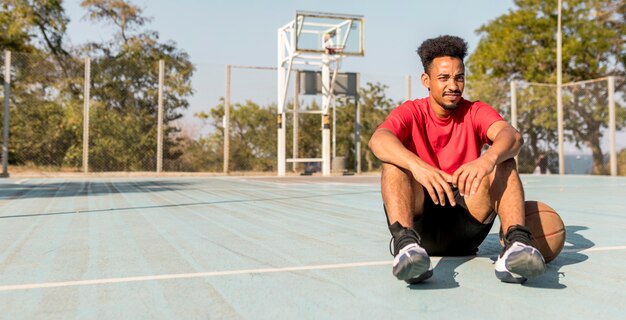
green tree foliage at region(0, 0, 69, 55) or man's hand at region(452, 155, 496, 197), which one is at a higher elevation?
green tree foliage at region(0, 0, 69, 55)

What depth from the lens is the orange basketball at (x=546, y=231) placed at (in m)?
2.73

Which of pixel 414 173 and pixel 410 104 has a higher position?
pixel 410 104

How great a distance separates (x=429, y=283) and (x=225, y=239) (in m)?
1.78

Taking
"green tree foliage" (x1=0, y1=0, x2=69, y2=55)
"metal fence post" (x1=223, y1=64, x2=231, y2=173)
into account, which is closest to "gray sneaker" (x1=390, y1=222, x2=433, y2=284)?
"metal fence post" (x1=223, y1=64, x2=231, y2=173)

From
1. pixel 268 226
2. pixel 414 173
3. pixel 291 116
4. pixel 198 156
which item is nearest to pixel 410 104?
pixel 414 173

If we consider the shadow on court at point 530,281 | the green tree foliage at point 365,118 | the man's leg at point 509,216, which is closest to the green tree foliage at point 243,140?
the green tree foliage at point 365,118

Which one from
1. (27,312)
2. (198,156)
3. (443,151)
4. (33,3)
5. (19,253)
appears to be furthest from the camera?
(33,3)

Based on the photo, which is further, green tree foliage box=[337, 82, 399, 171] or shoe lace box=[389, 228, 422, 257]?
green tree foliage box=[337, 82, 399, 171]

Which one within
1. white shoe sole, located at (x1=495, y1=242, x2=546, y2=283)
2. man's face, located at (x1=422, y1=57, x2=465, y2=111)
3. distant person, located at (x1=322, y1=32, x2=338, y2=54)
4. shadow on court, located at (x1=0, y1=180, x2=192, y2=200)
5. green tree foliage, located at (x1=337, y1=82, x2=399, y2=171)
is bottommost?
Result: shadow on court, located at (x1=0, y1=180, x2=192, y2=200)

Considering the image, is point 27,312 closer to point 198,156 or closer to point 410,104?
point 410,104

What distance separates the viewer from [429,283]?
93.5 inches

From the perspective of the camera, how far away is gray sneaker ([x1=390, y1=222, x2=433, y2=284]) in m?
2.12

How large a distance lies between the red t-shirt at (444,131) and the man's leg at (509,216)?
224 mm

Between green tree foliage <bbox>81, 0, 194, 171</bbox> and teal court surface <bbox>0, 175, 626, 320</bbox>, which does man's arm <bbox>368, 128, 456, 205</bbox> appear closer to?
teal court surface <bbox>0, 175, 626, 320</bbox>
